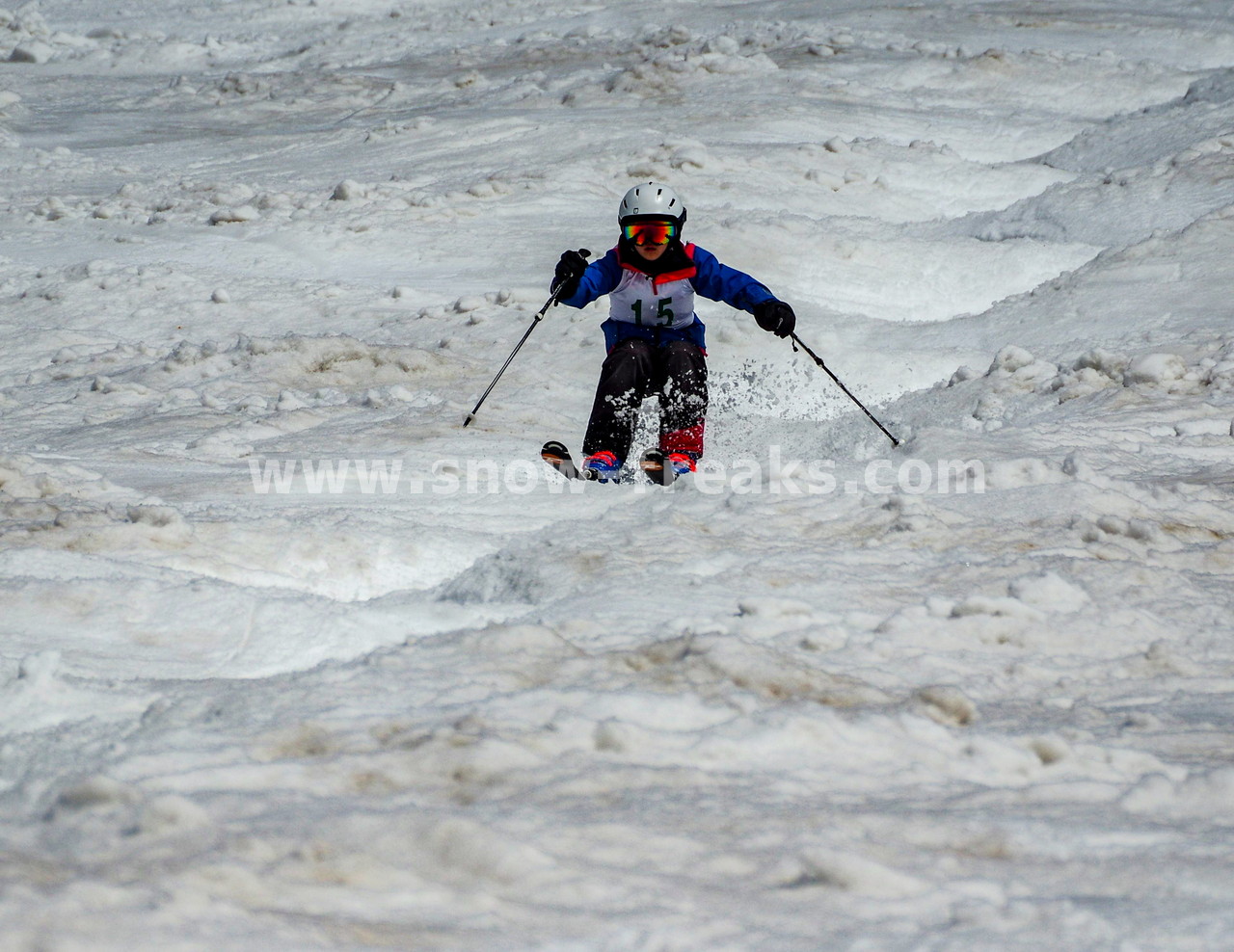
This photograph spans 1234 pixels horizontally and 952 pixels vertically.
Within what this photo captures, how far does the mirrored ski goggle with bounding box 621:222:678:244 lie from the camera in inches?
243

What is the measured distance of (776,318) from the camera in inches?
243

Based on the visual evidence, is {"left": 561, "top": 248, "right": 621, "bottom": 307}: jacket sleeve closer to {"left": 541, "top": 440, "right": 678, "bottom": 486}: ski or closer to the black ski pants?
the black ski pants

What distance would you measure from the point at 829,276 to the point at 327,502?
207 inches

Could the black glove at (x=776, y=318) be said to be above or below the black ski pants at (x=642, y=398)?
above

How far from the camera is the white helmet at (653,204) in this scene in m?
6.15

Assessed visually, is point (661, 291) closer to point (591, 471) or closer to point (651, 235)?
point (651, 235)

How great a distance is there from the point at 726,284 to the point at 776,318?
38 centimetres

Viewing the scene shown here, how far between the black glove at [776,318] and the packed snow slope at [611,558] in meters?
0.70

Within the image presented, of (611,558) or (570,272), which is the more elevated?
(570,272)

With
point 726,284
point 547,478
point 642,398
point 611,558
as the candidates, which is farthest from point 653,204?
point 611,558

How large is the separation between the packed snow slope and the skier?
39 centimetres

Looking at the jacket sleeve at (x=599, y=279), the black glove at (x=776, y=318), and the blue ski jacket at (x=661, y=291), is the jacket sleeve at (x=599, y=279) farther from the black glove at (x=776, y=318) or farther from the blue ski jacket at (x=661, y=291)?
the black glove at (x=776, y=318)

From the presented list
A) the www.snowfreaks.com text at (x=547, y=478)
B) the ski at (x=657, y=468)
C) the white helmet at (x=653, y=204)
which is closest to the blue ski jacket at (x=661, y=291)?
the white helmet at (x=653, y=204)

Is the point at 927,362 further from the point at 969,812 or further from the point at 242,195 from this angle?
the point at 242,195
